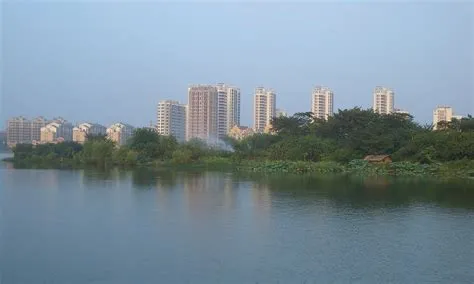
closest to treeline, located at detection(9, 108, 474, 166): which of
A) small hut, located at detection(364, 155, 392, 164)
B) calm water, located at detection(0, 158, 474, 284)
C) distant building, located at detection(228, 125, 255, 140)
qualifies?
small hut, located at detection(364, 155, 392, 164)

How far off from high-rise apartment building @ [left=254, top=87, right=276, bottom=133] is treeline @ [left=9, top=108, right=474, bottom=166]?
21.3 m

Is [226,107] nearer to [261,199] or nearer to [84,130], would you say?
[84,130]

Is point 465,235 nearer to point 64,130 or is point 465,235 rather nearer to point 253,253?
point 253,253

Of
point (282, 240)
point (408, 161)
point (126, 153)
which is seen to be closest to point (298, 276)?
point (282, 240)

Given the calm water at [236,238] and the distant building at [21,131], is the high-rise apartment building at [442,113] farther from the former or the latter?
the distant building at [21,131]

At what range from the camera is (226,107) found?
64.2 m

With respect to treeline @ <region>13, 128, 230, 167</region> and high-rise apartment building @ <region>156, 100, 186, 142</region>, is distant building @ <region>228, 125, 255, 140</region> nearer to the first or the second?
high-rise apartment building @ <region>156, 100, 186, 142</region>

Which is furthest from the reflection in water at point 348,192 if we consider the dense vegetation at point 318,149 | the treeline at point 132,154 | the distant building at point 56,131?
the distant building at point 56,131

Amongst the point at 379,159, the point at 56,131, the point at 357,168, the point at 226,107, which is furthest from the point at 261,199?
the point at 56,131

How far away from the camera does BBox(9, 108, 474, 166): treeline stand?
2673 centimetres

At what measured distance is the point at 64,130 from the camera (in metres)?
70.6

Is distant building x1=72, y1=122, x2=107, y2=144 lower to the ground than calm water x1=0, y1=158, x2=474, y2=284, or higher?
higher

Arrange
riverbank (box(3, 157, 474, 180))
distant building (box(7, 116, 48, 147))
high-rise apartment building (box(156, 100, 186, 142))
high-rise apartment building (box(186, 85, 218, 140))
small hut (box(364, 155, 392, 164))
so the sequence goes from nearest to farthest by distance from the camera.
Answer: riverbank (box(3, 157, 474, 180))
small hut (box(364, 155, 392, 164))
high-rise apartment building (box(186, 85, 218, 140))
high-rise apartment building (box(156, 100, 186, 142))
distant building (box(7, 116, 48, 147))

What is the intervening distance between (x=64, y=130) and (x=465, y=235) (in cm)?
6780
